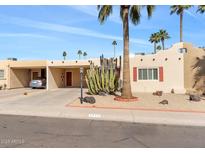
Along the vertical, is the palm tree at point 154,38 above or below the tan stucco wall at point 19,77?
above

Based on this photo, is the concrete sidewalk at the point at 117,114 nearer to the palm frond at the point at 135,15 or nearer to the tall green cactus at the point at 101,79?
the tall green cactus at the point at 101,79

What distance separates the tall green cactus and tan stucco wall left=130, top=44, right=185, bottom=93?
362 cm

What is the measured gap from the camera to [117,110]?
42.8 feet

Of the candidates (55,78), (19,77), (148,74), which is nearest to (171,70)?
(148,74)

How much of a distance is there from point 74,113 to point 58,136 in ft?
14.6

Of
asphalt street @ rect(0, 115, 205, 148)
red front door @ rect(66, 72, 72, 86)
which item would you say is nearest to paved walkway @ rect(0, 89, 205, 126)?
asphalt street @ rect(0, 115, 205, 148)

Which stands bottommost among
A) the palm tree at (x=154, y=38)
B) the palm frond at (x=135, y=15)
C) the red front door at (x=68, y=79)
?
the red front door at (x=68, y=79)

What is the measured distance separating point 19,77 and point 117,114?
22911 mm

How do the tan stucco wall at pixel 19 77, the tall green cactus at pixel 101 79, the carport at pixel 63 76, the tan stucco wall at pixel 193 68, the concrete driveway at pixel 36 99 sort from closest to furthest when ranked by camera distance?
1. the concrete driveway at pixel 36 99
2. the tall green cactus at pixel 101 79
3. the tan stucco wall at pixel 193 68
4. the carport at pixel 63 76
5. the tan stucco wall at pixel 19 77

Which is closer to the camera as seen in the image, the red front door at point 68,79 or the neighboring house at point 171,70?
the neighboring house at point 171,70

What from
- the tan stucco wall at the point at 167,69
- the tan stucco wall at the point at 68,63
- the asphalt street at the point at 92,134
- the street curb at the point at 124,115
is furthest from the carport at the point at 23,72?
the asphalt street at the point at 92,134

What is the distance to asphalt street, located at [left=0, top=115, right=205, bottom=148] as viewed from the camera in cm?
689

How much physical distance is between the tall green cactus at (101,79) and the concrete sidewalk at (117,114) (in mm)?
6164

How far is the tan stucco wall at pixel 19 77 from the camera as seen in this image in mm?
29438
